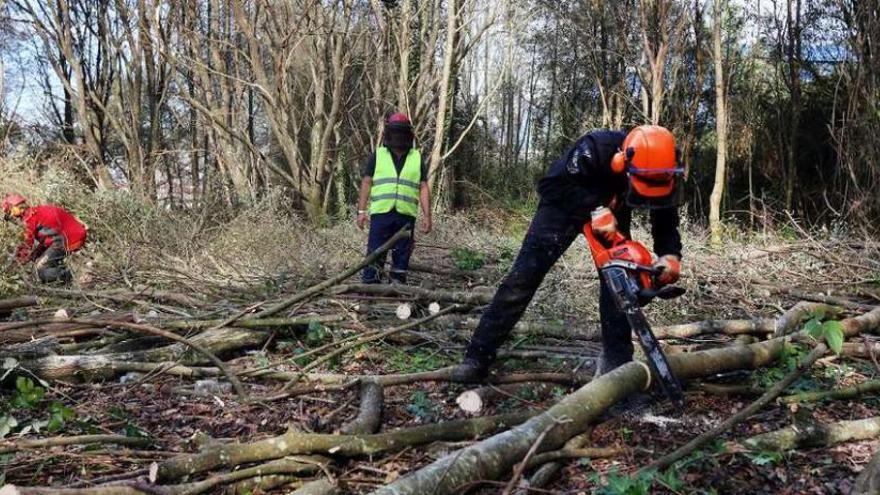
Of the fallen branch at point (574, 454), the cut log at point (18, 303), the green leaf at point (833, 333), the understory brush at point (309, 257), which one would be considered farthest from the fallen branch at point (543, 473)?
the cut log at point (18, 303)

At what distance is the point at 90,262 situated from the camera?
24.9 feet

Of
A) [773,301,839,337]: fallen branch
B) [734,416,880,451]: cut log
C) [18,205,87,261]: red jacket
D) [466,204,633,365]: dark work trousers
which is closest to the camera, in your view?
[734,416,880,451]: cut log

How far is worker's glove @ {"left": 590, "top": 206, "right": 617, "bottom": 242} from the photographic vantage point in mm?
3219

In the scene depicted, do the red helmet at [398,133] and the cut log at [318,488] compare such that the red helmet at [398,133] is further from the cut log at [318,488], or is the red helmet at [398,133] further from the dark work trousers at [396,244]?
the cut log at [318,488]

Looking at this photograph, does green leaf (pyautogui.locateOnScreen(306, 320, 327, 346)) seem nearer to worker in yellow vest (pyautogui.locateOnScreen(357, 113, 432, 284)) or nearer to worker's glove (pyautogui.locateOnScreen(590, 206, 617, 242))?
worker in yellow vest (pyautogui.locateOnScreen(357, 113, 432, 284))

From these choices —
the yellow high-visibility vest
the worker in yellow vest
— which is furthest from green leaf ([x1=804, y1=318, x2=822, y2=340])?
the yellow high-visibility vest

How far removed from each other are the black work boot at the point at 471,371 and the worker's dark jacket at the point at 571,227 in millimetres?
36

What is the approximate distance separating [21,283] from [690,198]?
14.1m

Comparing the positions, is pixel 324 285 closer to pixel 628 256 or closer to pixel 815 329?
pixel 628 256

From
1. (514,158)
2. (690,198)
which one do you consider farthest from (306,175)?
(514,158)

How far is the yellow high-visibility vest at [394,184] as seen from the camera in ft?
20.0

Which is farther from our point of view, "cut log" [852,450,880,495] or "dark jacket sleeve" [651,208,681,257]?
"dark jacket sleeve" [651,208,681,257]

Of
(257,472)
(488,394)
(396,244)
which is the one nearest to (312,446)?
(257,472)

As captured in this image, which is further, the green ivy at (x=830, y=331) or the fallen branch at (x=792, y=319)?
the fallen branch at (x=792, y=319)
